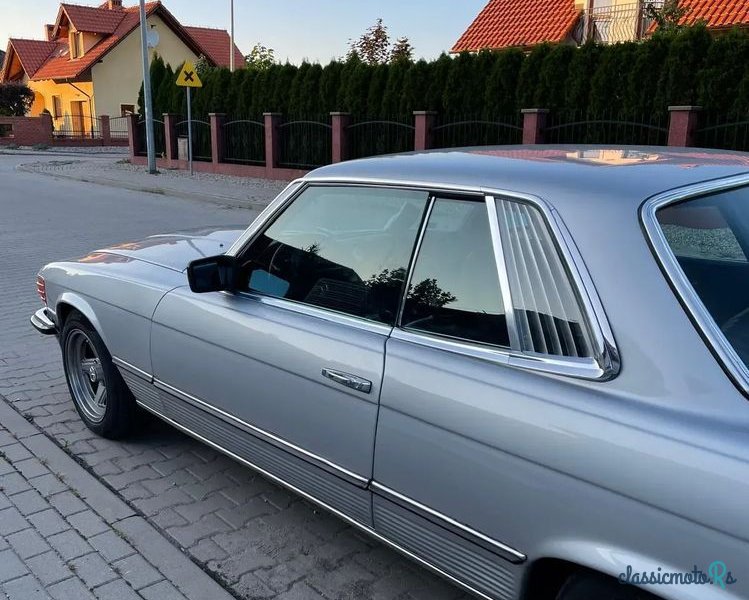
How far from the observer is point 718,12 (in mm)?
20703

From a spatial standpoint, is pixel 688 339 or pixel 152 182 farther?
pixel 152 182

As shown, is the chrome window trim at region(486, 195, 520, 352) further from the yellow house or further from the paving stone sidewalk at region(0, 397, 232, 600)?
the yellow house

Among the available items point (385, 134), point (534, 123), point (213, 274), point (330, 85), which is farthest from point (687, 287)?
point (330, 85)

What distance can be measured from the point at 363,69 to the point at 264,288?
55.8ft

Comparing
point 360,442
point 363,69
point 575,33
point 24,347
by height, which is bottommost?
point 24,347

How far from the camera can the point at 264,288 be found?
2971 mm

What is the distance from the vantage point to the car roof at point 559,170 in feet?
6.67

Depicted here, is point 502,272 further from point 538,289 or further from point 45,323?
point 45,323

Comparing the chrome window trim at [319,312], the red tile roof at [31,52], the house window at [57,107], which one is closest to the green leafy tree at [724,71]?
the chrome window trim at [319,312]

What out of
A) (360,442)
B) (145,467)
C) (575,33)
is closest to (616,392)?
(360,442)

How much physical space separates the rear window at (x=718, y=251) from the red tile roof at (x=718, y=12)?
19.9 metres

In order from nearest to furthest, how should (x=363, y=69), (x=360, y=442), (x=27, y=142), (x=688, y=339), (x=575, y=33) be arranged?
(x=688, y=339)
(x=360, y=442)
(x=363, y=69)
(x=575, y=33)
(x=27, y=142)

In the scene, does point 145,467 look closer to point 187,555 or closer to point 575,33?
point 187,555

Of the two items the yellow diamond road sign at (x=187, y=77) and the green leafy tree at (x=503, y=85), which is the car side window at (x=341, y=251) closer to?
the green leafy tree at (x=503, y=85)
